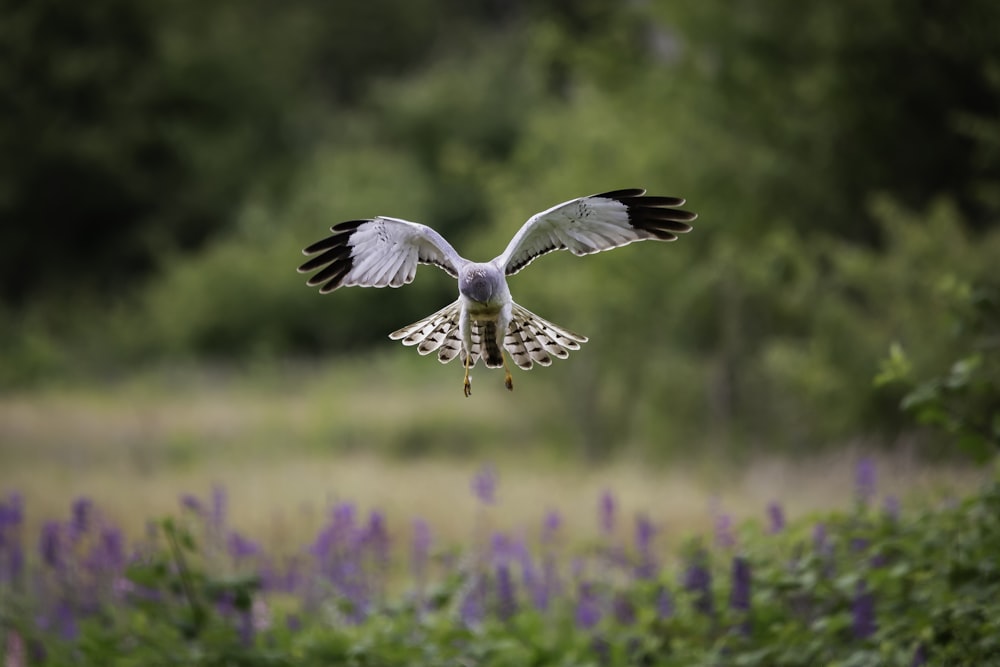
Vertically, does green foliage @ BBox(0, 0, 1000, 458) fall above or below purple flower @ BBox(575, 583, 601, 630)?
above

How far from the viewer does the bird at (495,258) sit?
115 inches

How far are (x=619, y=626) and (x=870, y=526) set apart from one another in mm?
1160

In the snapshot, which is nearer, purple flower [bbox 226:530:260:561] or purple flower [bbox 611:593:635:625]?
purple flower [bbox 611:593:635:625]

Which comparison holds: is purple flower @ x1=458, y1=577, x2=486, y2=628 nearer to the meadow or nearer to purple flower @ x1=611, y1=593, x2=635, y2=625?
the meadow

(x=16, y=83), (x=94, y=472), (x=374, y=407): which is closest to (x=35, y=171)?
(x=16, y=83)

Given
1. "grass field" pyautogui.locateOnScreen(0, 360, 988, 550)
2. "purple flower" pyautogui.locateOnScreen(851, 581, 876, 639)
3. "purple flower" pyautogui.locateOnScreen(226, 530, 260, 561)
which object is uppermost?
"grass field" pyautogui.locateOnScreen(0, 360, 988, 550)

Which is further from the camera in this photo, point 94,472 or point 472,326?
point 94,472

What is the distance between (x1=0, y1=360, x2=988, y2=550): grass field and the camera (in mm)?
9211

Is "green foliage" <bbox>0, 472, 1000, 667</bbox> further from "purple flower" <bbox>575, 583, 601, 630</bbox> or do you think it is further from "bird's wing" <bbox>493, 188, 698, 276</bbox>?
"bird's wing" <bbox>493, 188, 698, 276</bbox>

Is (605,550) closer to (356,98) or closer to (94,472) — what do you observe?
(94,472)

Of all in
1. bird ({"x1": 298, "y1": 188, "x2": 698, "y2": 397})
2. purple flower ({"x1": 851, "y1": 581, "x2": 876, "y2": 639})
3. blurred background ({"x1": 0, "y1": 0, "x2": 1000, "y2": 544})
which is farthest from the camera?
blurred background ({"x1": 0, "y1": 0, "x2": 1000, "y2": 544})

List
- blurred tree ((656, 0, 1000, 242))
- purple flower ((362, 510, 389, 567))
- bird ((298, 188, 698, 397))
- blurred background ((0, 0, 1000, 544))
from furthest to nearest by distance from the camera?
blurred tree ((656, 0, 1000, 242)) < blurred background ((0, 0, 1000, 544)) < purple flower ((362, 510, 389, 567)) < bird ((298, 188, 698, 397))

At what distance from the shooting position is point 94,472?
36.4 ft

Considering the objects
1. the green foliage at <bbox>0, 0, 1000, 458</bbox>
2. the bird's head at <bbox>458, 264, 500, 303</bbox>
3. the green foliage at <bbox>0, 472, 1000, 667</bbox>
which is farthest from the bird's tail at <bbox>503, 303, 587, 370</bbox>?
the green foliage at <bbox>0, 0, 1000, 458</bbox>
